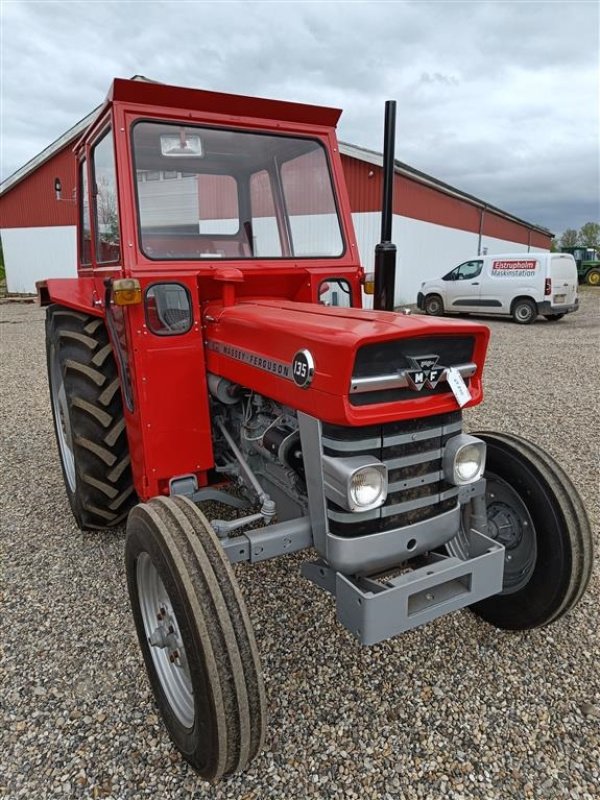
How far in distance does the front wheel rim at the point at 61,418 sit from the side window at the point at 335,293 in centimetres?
174

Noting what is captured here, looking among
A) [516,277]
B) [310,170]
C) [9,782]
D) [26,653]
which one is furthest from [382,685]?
[516,277]

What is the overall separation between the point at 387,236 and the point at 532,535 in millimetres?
1474

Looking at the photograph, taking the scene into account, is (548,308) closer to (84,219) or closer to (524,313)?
(524,313)

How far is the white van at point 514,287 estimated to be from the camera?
43.7 ft

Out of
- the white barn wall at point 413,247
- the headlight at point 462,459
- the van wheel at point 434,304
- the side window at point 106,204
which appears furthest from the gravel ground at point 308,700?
the van wheel at point 434,304

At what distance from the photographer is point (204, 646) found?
168 cm

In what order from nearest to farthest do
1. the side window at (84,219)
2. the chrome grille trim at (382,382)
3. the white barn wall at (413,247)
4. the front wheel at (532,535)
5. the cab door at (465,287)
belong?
1. the chrome grille trim at (382,382)
2. the front wheel at (532,535)
3. the side window at (84,219)
4. the cab door at (465,287)
5. the white barn wall at (413,247)

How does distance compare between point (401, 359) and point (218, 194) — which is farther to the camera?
point (218, 194)

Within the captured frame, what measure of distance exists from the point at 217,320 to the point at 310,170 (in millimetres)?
1074

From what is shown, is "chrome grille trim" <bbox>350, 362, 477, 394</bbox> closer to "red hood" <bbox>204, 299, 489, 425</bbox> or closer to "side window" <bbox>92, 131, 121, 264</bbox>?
"red hood" <bbox>204, 299, 489, 425</bbox>

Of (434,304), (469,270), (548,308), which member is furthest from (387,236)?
(434,304)

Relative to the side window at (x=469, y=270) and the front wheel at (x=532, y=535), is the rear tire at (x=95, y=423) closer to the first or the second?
the front wheel at (x=532, y=535)

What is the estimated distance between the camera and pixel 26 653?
2.50m

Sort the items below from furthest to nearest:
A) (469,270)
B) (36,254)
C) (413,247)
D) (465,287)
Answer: (36,254), (413,247), (469,270), (465,287)
